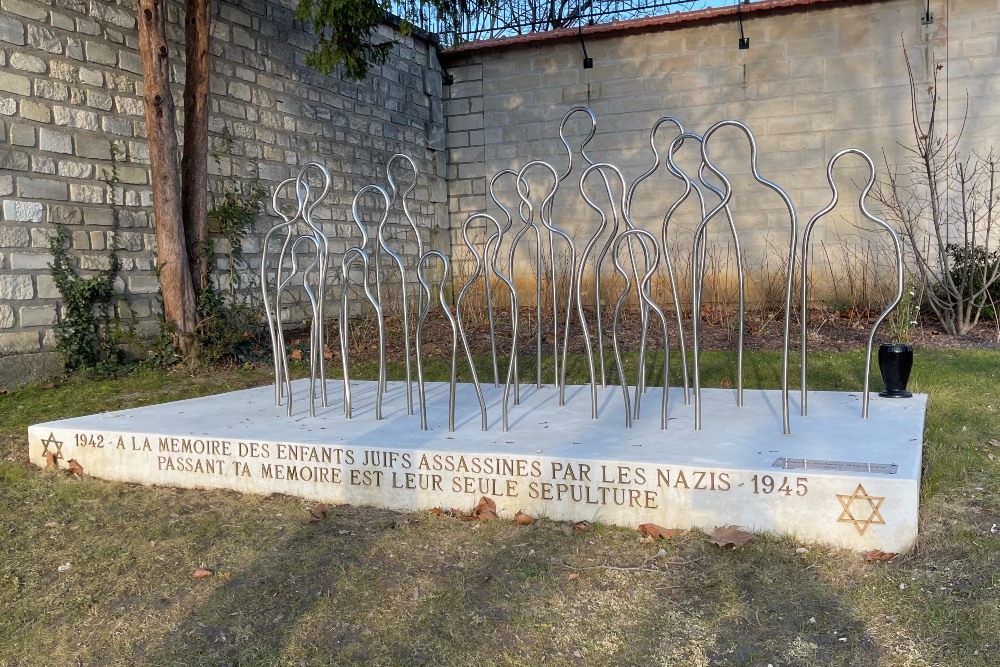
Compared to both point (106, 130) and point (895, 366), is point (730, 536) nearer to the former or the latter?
point (895, 366)

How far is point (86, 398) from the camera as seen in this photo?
5.58 meters

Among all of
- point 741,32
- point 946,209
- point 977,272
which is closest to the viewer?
point 977,272

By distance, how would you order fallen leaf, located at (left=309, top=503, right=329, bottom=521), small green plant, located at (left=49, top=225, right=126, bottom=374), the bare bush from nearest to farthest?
1. fallen leaf, located at (left=309, top=503, right=329, bottom=521)
2. small green plant, located at (left=49, top=225, right=126, bottom=374)
3. the bare bush

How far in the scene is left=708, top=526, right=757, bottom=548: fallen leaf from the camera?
2.62m

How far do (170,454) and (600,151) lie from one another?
803 cm

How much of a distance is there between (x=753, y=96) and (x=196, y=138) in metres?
6.35

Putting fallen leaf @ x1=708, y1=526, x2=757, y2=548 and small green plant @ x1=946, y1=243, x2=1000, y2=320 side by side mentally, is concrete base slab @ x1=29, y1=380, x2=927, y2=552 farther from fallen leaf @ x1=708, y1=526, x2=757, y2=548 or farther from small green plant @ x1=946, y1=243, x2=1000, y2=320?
small green plant @ x1=946, y1=243, x2=1000, y2=320

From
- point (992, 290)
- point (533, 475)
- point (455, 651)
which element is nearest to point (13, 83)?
point (533, 475)

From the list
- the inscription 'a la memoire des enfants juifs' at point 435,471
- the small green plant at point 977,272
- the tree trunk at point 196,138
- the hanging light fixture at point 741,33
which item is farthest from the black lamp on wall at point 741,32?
the inscription 'a la memoire des enfants juifs' at point 435,471

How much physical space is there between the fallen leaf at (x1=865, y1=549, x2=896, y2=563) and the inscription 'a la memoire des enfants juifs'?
0.26m

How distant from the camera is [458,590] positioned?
8.20 ft

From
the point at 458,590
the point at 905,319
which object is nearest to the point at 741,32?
the point at 905,319

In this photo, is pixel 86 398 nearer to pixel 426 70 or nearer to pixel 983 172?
pixel 426 70

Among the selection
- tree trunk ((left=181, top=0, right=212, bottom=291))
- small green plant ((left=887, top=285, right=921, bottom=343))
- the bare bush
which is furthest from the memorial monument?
the bare bush
